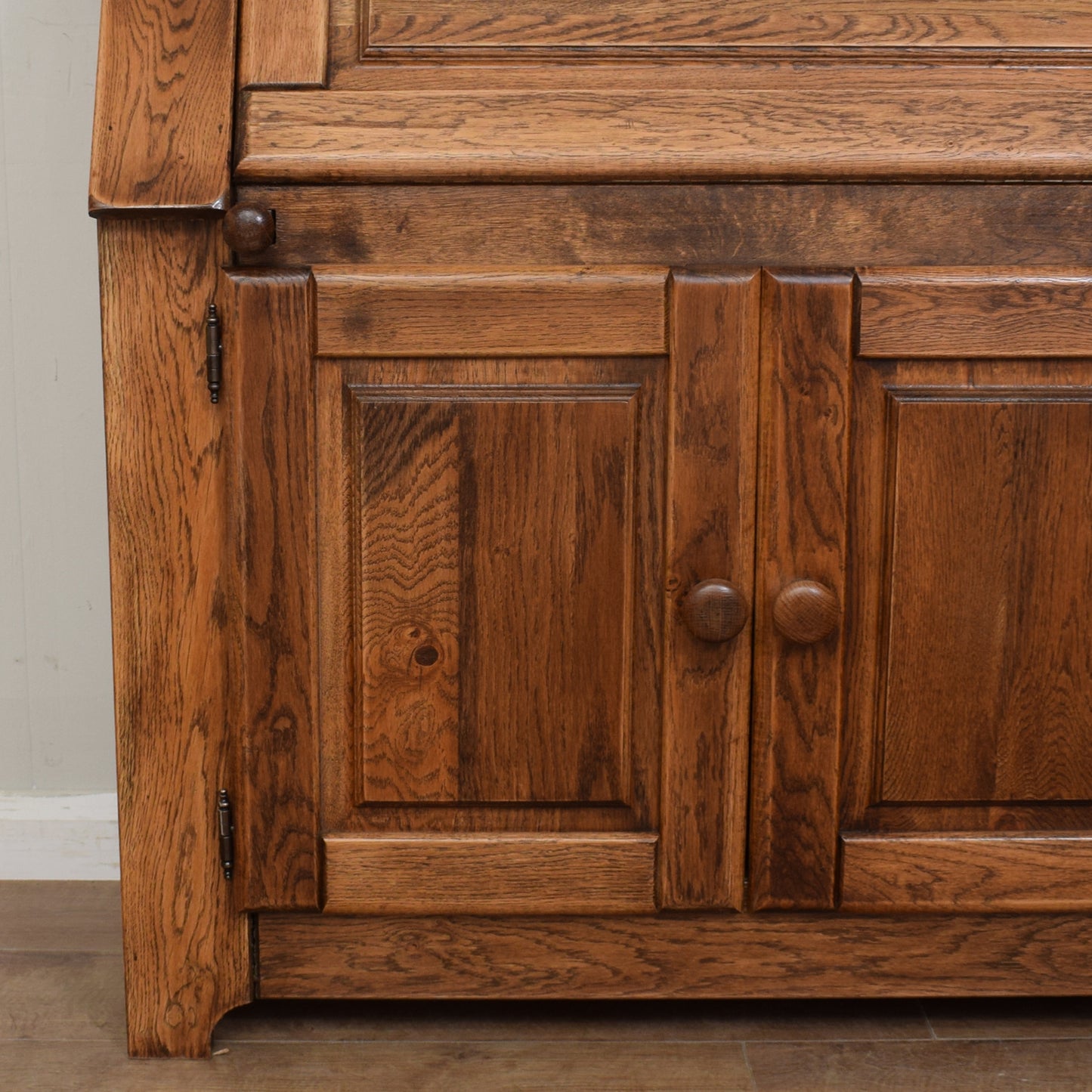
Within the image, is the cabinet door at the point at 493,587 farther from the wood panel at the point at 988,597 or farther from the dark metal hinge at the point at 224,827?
the wood panel at the point at 988,597

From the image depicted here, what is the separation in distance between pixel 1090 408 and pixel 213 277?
79 centimetres

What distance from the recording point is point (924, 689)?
1075 millimetres

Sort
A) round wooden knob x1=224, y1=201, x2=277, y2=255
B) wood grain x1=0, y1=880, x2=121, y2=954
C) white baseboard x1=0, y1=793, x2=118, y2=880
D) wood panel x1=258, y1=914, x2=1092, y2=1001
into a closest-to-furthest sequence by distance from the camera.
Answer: round wooden knob x1=224, y1=201, x2=277, y2=255
wood panel x1=258, y1=914, x2=1092, y2=1001
wood grain x1=0, y1=880, x2=121, y2=954
white baseboard x1=0, y1=793, x2=118, y2=880

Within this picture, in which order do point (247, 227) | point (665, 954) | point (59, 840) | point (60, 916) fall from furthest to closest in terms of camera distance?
1. point (59, 840)
2. point (60, 916)
3. point (665, 954)
4. point (247, 227)

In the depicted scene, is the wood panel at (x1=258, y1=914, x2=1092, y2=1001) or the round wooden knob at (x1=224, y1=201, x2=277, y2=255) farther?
Answer: the wood panel at (x1=258, y1=914, x2=1092, y2=1001)

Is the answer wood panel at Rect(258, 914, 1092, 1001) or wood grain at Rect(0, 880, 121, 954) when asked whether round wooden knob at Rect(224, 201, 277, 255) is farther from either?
wood grain at Rect(0, 880, 121, 954)

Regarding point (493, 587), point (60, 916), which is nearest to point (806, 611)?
point (493, 587)

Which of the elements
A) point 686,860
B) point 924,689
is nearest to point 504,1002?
point 686,860

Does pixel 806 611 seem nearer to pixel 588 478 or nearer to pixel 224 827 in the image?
pixel 588 478

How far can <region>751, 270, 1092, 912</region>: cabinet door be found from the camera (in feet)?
3.38

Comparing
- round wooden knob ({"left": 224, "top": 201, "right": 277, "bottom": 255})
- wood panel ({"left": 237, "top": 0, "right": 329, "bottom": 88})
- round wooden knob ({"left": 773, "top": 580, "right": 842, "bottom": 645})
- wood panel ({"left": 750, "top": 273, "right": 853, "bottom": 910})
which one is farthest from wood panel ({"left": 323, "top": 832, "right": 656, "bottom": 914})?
wood panel ({"left": 237, "top": 0, "right": 329, "bottom": 88})

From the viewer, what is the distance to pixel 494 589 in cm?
106

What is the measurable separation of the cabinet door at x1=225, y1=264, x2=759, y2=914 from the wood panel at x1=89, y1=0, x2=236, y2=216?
0.33 feet

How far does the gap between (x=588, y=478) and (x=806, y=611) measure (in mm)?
225
